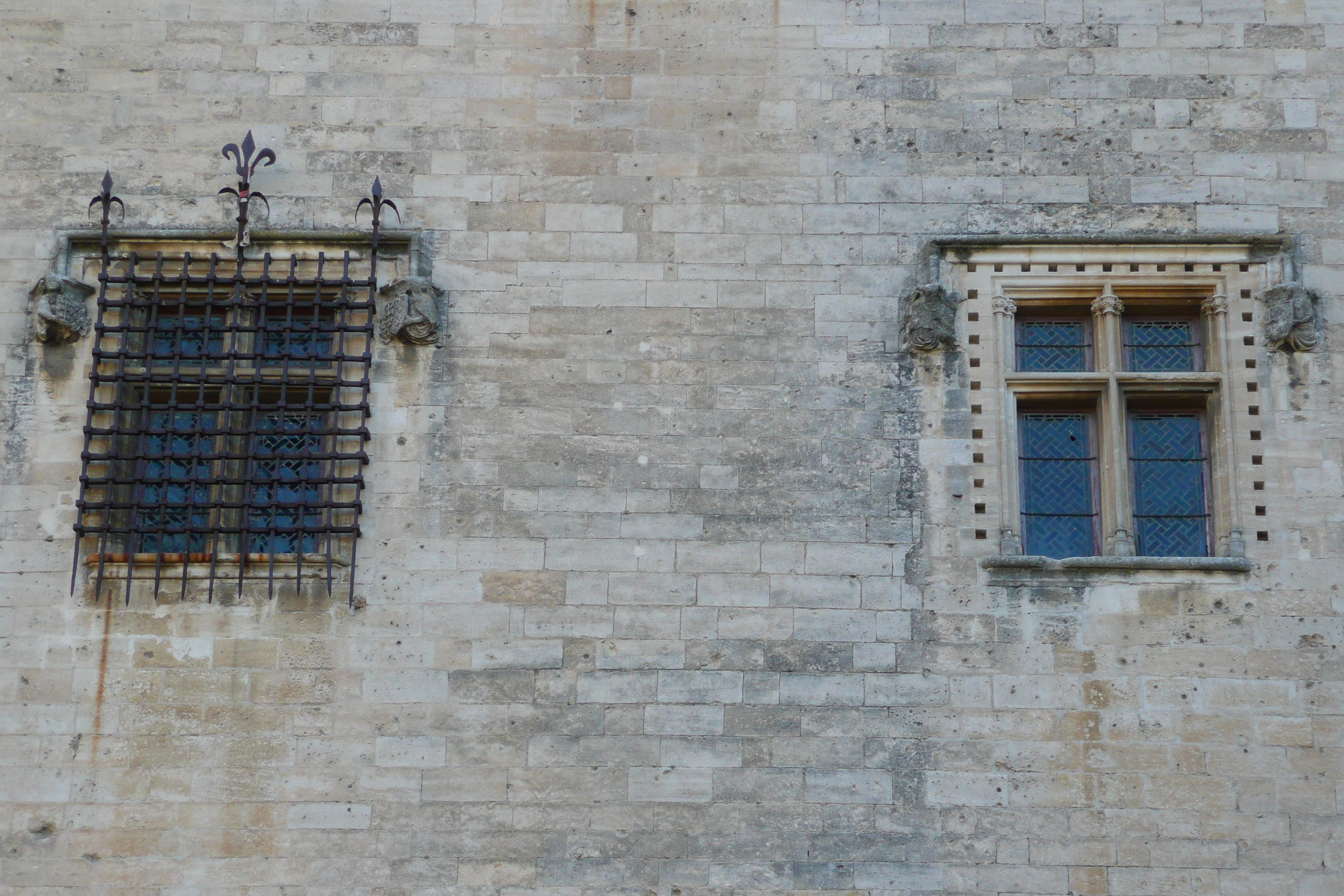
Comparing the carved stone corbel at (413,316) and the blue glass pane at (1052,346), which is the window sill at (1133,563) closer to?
the blue glass pane at (1052,346)

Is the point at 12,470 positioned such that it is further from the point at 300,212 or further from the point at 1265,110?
the point at 1265,110

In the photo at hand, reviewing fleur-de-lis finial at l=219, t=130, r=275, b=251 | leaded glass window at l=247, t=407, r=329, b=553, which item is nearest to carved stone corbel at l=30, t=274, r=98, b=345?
fleur-de-lis finial at l=219, t=130, r=275, b=251

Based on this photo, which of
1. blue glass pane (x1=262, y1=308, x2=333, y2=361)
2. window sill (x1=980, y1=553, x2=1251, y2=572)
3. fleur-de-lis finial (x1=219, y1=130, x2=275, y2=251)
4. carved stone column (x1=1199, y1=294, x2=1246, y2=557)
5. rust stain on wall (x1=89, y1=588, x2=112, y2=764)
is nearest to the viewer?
rust stain on wall (x1=89, y1=588, x2=112, y2=764)

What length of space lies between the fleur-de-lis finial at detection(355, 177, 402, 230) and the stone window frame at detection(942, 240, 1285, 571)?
313 cm

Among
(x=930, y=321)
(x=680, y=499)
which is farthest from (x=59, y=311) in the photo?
A: (x=930, y=321)

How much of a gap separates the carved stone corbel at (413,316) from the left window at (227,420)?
0.41 ft

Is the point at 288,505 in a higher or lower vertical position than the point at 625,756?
higher

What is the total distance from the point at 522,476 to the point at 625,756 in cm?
161

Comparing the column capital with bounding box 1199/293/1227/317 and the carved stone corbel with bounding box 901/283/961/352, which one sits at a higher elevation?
the column capital with bounding box 1199/293/1227/317

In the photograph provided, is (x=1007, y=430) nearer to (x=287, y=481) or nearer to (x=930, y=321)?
(x=930, y=321)

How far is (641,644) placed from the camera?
878cm

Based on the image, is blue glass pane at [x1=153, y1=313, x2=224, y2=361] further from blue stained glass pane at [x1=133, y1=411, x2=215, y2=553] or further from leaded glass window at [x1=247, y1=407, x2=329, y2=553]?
leaded glass window at [x1=247, y1=407, x2=329, y2=553]

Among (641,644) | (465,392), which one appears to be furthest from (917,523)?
(465,392)

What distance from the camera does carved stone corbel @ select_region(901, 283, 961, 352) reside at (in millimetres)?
9156
